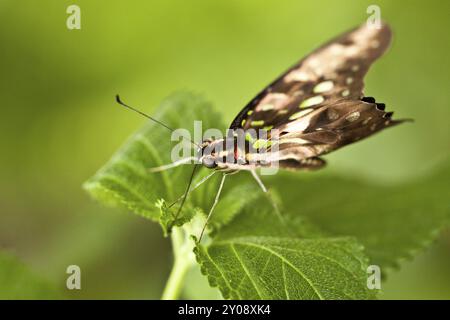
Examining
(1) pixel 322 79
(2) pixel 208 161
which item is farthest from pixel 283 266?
(1) pixel 322 79

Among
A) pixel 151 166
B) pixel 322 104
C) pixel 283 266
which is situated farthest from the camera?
pixel 151 166

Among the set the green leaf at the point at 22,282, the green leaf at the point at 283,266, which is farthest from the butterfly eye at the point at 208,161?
the green leaf at the point at 22,282

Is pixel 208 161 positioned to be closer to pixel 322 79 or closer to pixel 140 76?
pixel 322 79

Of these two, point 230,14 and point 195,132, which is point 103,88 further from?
point 195,132

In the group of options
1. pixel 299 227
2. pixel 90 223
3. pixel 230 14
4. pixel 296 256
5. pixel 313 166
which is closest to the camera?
pixel 296 256

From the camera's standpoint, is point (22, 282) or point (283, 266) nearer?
point (283, 266)
